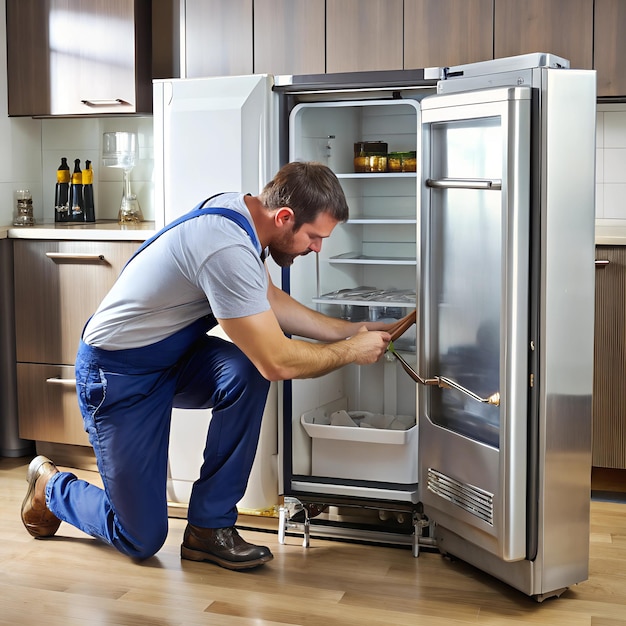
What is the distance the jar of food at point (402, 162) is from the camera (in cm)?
273

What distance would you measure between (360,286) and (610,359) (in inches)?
32.9

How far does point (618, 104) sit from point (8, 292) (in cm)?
230

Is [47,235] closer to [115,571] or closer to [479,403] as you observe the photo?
[115,571]

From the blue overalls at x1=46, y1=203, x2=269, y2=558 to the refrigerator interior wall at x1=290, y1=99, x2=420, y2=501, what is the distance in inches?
12.5

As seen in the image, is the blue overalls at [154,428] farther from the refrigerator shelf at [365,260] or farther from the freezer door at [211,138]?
the refrigerator shelf at [365,260]

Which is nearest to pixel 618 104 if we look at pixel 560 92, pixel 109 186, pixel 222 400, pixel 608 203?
pixel 608 203

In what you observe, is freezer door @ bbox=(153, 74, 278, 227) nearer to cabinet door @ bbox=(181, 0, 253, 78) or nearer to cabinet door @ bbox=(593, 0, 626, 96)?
cabinet door @ bbox=(181, 0, 253, 78)

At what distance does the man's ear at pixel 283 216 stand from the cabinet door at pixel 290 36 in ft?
3.32

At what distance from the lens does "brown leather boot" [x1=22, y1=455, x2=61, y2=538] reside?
8.47 ft

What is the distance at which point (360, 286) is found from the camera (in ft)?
9.89

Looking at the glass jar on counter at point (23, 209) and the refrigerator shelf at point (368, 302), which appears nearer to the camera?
the refrigerator shelf at point (368, 302)

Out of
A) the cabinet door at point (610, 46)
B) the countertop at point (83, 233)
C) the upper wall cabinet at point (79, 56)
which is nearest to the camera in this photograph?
the cabinet door at point (610, 46)

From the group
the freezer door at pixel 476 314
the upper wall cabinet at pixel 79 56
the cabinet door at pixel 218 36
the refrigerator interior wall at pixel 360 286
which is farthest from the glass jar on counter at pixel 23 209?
the freezer door at pixel 476 314

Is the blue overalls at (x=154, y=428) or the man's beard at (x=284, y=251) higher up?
the man's beard at (x=284, y=251)
